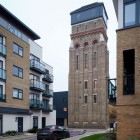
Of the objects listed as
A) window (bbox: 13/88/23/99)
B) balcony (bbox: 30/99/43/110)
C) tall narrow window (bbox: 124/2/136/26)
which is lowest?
balcony (bbox: 30/99/43/110)

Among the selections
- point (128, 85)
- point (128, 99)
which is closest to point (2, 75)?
point (128, 85)

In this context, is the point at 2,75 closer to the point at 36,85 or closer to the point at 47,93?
the point at 36,85

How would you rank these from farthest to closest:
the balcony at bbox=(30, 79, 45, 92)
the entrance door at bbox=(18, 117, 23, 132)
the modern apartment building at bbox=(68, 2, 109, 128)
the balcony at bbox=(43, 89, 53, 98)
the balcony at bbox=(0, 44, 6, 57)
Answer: the modern apartment building at bbox=(68, 2, 109, 128), the balcony at bbox=(43, 89, 53, 98), the balcony at bbox=(30, 79, 45, 92), the entrance door at bbox=(18, 117, 23, 132), the balcony at bbox=(0, 44, 6, 57)

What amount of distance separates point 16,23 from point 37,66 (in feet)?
24.7

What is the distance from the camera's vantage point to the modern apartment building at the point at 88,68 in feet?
193

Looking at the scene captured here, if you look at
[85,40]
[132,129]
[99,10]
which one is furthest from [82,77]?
[132,129]

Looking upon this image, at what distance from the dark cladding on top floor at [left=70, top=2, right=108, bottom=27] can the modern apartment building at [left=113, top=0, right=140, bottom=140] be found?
49.0 metres

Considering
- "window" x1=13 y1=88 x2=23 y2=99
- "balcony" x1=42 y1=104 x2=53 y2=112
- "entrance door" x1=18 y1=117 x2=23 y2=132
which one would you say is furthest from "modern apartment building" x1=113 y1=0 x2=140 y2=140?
"balcony" x1=42 y1=104 x2=53 y2=112

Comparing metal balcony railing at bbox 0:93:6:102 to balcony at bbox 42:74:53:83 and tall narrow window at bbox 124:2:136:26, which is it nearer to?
balcony at bbox 42:74:53:83

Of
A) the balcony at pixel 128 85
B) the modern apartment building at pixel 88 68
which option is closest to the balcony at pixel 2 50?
the balcony at pixel 128 85

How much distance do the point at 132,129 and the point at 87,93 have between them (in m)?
48.6

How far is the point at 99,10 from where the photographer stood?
61375 millimetres

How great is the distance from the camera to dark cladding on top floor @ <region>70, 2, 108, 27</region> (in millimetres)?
61406

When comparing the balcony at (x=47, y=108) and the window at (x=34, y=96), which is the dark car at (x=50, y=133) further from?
the balcony at (x=47, y=108)
